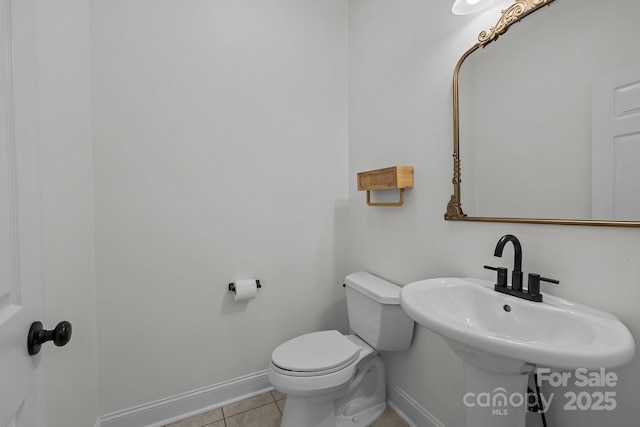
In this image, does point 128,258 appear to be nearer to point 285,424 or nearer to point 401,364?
point 285,424

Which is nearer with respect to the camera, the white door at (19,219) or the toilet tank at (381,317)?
the white door at (19,219)

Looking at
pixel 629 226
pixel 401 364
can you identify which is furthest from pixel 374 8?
pixel 401 364

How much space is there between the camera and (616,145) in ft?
2.52

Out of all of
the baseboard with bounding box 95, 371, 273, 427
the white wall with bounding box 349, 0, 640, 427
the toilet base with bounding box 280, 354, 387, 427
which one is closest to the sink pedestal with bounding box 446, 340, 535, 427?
the white wall with bounding box 349, 0, 640, 427

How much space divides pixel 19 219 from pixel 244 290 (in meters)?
1.12

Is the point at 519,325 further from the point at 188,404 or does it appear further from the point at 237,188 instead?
the point at 188,404

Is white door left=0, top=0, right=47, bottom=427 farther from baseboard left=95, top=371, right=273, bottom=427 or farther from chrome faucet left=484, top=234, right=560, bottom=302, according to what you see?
chrome faucet left=484, top=234, right=560, bottom=302

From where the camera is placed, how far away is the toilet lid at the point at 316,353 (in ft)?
4.02

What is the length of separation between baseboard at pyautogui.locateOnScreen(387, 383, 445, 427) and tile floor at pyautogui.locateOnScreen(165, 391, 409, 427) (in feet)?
0.10

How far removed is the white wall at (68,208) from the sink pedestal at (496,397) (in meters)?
1.23

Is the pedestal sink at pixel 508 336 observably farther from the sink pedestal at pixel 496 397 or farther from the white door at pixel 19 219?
the white door at pixel 19 219

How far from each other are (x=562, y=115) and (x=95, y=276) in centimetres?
205

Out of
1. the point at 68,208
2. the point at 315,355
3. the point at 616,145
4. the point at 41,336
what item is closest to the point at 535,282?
the point at 616,145

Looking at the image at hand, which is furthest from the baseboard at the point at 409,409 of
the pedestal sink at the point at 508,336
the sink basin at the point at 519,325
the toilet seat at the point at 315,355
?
the sink basin at the point at 519,325
